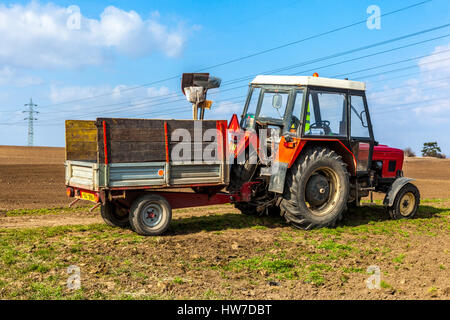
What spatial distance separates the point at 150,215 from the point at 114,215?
1.03m

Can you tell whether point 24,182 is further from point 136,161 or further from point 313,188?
point 313,188

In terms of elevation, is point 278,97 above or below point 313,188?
above

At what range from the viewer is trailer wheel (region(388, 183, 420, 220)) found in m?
9.59

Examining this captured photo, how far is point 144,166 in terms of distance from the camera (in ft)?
23.9

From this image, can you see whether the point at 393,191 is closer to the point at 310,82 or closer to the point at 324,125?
the point at 324,125

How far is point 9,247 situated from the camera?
6.58m

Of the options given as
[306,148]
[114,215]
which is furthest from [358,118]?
[114,215]

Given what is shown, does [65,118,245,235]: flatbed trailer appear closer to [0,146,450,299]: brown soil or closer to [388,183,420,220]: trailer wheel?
[0,146,450,299]: brown soil

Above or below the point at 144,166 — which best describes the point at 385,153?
above

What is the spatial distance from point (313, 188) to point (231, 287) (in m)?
3.82

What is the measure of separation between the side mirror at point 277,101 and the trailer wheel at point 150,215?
273 centimetres

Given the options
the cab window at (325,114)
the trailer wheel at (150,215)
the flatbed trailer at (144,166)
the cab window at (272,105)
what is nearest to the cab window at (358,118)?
the cab window at (325,114)
